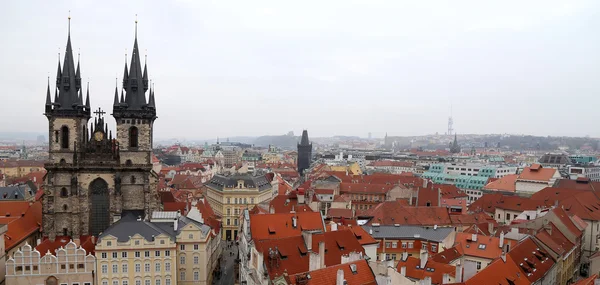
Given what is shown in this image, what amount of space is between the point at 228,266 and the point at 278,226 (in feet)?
63.2

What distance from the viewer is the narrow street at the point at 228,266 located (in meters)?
68.8

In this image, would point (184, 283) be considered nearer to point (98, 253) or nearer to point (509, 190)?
point (98, 253)

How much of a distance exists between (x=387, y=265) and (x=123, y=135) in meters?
45.0

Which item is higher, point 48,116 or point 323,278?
point 48,116

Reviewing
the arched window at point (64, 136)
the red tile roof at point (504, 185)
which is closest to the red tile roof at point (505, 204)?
the red tile roof at point (504, 185)

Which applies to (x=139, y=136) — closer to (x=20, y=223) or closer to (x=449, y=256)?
(x=20, y=223)

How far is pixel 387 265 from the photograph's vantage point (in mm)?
46375

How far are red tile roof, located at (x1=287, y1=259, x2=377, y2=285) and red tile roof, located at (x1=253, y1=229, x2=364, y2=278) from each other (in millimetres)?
6012

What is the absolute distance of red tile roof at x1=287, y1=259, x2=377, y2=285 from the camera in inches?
1607

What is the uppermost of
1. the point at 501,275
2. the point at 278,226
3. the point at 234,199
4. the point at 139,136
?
the point at 139,136

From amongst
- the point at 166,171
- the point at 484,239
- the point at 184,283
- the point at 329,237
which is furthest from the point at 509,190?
the point at 166,171

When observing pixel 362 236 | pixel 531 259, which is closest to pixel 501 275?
pixel 531 259

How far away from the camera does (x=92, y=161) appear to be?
228 feet

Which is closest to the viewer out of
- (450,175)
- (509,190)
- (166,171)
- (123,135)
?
(123,135)
